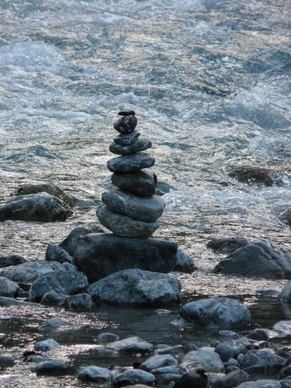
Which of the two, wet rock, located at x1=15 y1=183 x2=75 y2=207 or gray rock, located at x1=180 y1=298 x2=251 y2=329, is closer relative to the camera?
gray rock, located at x1=180 y1=298 x2=251 y2=329

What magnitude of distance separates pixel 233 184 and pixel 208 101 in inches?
342

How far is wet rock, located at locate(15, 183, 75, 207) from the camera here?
18203 millimetres

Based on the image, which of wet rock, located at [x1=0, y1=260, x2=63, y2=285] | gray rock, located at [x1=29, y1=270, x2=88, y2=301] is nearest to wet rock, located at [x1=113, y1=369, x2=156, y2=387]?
gray rock, located at [x1=29, y1=270, x2=88, y2=301]

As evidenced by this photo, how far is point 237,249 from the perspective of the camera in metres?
13.4

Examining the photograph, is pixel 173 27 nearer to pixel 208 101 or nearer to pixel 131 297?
pixel 208 101

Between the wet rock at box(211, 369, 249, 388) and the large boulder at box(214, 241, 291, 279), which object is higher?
the wet rock at box(211, 369, 249, 388)

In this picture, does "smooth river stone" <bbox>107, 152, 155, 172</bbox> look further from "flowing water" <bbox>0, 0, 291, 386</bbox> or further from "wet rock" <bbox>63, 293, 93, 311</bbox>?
"wet rock" <bbox>63, 293, 93, 311</bbox>

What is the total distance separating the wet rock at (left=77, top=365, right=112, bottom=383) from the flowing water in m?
1.30

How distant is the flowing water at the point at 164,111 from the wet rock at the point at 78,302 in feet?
1.09

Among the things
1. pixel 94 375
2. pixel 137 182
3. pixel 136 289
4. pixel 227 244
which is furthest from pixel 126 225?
pixel 94 375

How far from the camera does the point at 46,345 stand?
830 cm

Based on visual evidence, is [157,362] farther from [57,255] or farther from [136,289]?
[57,255]

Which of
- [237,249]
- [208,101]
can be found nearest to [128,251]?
[237,249]

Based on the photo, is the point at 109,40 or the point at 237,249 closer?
the point at 237,249
